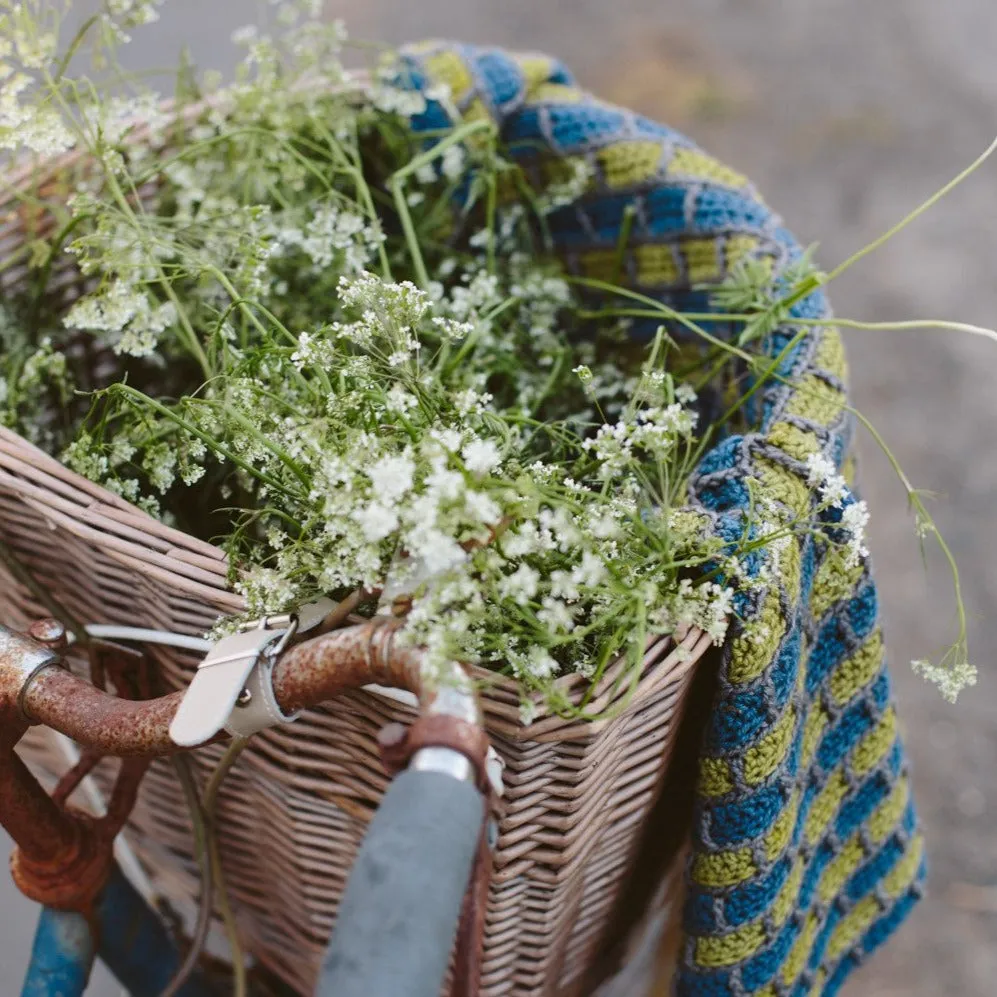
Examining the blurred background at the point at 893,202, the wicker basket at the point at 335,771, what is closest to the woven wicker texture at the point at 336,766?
the wicker basket at the point at 335,771

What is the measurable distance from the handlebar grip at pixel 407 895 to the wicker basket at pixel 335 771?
14 cm

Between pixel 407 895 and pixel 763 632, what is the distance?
0.94ft

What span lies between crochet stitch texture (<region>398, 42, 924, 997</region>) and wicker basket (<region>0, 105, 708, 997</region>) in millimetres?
57

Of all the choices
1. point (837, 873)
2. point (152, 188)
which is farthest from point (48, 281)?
point (837, 873)

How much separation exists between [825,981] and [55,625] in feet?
2.31

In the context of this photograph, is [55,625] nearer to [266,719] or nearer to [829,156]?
[266,719]

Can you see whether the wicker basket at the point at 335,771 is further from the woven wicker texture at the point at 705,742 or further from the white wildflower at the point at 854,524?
the white wildflower at the point at 854,524

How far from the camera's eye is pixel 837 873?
877mm

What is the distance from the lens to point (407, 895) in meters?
0.37

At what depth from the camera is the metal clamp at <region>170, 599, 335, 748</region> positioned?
0.52 metres

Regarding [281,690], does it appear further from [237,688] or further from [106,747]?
[106,747]

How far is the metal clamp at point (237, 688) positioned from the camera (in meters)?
0.52

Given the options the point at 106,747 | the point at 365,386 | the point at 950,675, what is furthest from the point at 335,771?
the point at 950,675

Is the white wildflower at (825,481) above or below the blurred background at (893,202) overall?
above
